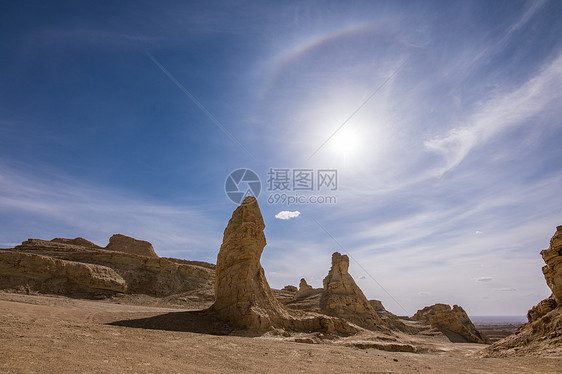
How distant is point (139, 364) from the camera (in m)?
7.52

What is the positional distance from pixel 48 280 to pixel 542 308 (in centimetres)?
4080

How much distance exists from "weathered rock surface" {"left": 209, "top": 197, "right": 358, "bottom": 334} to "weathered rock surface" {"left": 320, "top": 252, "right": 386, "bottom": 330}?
11.6 meters

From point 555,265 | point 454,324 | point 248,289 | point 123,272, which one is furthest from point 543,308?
point 123,272

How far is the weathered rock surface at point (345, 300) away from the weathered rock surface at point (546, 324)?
16.5 metres

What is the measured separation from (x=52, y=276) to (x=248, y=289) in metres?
24.2

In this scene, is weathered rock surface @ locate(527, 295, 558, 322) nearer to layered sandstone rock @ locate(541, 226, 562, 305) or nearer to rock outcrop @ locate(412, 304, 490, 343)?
layered sandstone rock @ locate(541, 226, 562, 305)

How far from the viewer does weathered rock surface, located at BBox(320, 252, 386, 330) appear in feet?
111

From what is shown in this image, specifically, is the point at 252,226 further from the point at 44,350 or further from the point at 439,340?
the point at 439,340

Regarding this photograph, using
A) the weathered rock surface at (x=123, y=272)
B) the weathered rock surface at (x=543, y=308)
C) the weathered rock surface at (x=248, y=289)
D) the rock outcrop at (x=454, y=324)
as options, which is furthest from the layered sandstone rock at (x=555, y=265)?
the weathered rock surface at (x=123, y=272)

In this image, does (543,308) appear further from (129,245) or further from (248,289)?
(129,245)

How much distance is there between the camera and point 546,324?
53.0ft

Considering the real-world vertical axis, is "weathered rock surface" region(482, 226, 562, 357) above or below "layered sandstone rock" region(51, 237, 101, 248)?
below

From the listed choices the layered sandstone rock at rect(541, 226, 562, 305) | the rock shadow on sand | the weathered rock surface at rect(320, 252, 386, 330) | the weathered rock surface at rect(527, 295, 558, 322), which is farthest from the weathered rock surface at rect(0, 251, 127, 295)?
Answer: the layered sandstone rock at rect(541, 226, 562, 305)

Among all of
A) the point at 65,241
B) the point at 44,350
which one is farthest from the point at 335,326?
the point at 65,241
